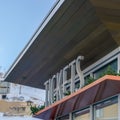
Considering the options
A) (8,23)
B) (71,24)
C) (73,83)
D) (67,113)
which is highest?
(8,23)

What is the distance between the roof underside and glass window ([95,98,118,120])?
5.10ft

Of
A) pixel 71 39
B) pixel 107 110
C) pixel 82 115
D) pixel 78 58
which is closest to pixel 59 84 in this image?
pixel 78 58

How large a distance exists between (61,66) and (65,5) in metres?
4.27

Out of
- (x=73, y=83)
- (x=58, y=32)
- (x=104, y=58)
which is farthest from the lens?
(x=73, y=83)

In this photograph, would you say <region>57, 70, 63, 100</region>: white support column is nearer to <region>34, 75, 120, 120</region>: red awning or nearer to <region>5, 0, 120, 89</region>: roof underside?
<region>5, 0, 120, 89</region>: roof underside

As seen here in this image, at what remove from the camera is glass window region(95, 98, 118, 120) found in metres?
9.30

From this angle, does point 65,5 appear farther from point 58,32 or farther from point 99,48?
point 99,48

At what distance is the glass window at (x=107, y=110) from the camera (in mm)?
9297

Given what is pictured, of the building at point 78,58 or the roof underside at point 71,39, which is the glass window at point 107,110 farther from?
the roof underside at point 71,39

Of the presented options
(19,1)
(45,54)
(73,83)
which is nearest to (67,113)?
(73,83)

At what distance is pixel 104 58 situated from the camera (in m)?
11.9

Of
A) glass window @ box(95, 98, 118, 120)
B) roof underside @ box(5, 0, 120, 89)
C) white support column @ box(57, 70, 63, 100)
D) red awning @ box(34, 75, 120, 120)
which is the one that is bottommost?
glass window @ box(95, 98, 118, 120)

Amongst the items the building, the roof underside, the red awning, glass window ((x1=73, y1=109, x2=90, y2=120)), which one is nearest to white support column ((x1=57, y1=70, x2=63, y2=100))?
the building

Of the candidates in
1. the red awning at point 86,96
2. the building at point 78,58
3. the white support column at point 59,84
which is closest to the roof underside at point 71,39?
the building at point 78,58
